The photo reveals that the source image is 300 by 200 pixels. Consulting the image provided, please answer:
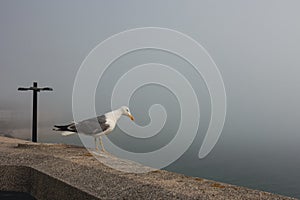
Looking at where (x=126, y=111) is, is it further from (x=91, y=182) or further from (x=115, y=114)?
(x=91, y=182)

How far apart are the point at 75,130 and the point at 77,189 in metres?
2.74

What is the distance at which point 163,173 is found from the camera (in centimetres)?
537

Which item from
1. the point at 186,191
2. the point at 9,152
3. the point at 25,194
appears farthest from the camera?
the point at 9,152

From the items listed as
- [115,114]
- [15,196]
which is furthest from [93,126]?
[15,196]

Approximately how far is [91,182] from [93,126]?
231 centimetres

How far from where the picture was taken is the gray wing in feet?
22.6

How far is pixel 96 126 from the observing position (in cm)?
687

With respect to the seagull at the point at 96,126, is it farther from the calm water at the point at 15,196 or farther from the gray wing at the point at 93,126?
the calm water at the point at 15,196

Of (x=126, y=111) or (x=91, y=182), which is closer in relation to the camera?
(x=91, y=182)

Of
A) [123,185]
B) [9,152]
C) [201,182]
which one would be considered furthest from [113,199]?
[9,152]

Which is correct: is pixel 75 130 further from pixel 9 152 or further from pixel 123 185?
pixel 123 185

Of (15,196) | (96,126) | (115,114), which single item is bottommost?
(15,196)

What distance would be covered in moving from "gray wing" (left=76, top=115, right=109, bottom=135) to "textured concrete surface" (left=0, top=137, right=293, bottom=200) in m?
0.47

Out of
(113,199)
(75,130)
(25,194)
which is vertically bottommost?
(25,194)
